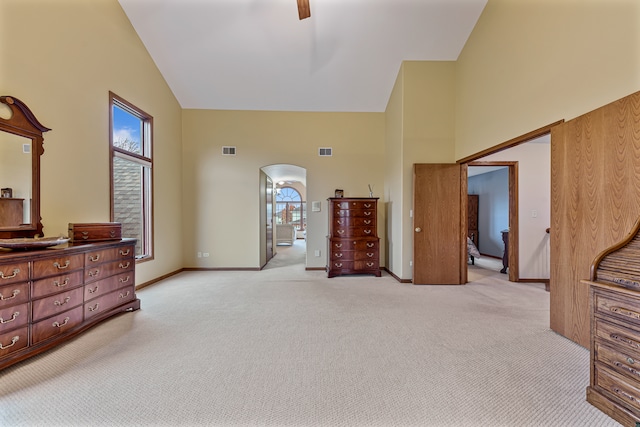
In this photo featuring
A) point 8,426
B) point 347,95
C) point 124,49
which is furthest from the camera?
point 347,95

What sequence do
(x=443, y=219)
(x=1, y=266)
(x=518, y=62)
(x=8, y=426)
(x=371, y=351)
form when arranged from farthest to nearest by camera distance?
(x=443, y=219), (x=518, y=62), (x=371, y=351), (x=1, y=266), (x=8, y=426)

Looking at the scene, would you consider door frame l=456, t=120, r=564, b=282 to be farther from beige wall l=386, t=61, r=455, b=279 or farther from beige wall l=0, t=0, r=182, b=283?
beige wall l=0, t=0, r=182, b=283

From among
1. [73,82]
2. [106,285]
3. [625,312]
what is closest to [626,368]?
[625,312]

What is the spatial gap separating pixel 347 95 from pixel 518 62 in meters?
2.75

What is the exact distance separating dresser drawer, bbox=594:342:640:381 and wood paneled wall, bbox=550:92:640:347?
90 cm

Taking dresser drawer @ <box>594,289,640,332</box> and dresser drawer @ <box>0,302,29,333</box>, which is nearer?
dresser drawer @ <box>594,289,640,332</box>

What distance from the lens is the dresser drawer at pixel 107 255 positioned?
2.59m

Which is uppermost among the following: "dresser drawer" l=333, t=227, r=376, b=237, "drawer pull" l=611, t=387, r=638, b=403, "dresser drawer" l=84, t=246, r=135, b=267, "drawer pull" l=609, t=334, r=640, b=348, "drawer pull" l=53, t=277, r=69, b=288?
"dresser drawer" l=333, t=227, r=376, b=237

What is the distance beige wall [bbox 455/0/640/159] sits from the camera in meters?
2.06

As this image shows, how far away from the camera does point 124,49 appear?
3.79m

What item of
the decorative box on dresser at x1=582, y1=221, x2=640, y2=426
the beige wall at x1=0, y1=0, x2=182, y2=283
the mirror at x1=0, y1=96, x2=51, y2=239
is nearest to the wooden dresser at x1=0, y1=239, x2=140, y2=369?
the mirror at x1=0, y1=96, x2=51, y2=239

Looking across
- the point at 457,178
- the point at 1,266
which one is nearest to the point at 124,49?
the point at 1,266

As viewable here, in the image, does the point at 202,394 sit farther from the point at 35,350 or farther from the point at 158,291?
the point at 158,291

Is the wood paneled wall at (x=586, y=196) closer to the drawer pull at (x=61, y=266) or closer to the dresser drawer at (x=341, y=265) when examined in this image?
the dresser drawer at (x=341, y=265)
